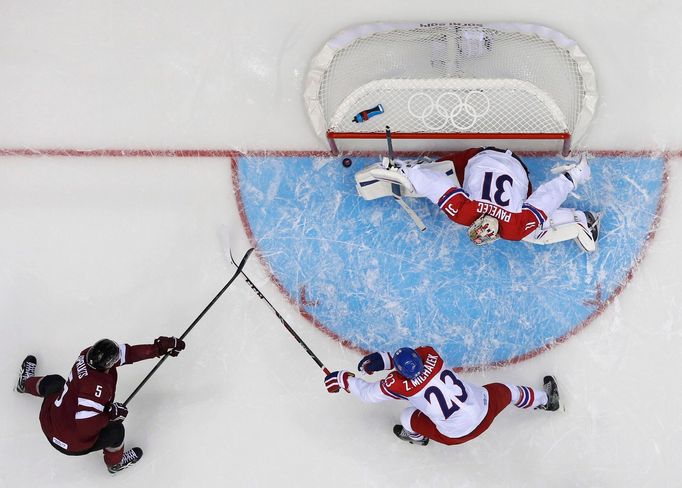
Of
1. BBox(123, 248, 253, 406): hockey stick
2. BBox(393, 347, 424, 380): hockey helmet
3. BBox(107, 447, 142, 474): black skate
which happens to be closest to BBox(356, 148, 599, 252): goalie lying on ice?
BBox(393, 347, 424, 380): hockey helmet

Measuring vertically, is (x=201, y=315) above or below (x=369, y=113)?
below

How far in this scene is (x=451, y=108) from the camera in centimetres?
377

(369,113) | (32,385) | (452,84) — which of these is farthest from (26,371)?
(452,84)

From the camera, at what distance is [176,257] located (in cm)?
394

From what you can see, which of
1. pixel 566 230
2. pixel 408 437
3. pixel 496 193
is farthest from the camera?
pixel 408 437

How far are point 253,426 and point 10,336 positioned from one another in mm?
1537

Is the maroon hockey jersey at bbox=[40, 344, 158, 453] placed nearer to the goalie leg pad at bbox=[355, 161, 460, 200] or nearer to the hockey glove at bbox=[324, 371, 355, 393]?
the hockey glove at bbox=[324, 371, 355, 393]

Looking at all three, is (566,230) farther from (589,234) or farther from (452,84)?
(452,84)

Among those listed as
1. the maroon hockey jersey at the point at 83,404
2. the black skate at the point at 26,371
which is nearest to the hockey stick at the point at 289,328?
the maroon hockey jersey at the point at 83,404

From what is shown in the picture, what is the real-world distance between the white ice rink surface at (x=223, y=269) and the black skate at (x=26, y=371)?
0.19ft

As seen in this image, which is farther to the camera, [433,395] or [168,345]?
[168,345]

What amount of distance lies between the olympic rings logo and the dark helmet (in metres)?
2.05

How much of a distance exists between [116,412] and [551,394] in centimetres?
242

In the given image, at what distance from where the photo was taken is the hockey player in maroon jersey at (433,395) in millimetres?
3244
